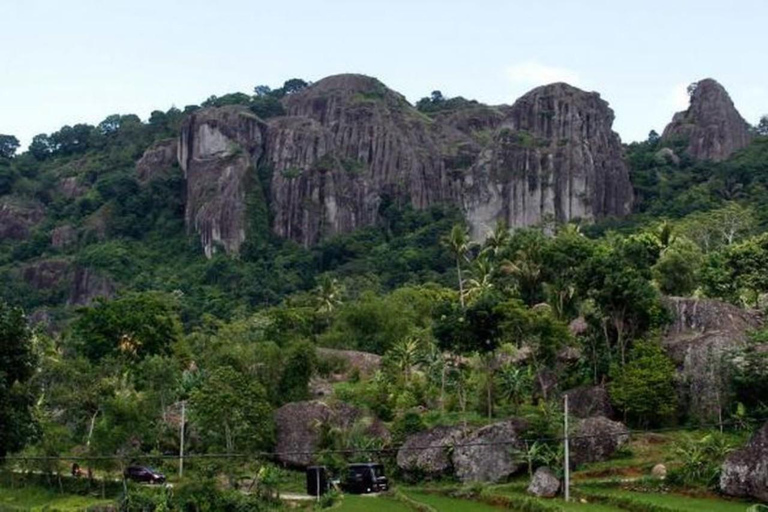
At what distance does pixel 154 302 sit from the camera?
68625 mm

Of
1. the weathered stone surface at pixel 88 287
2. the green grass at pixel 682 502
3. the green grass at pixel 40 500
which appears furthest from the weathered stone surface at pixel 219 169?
the green grass at pixel 682 502

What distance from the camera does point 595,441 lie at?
41.8 metres

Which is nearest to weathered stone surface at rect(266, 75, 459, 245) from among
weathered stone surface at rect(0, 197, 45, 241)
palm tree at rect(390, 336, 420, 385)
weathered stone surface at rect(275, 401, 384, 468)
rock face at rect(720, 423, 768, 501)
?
weathered stone surface at rect(0, 197, 45, 241)

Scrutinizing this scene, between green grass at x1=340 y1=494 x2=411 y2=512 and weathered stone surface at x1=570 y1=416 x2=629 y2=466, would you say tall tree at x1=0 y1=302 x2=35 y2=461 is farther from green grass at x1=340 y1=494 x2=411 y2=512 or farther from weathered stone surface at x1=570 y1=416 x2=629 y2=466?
weathered stone surface at x1=570 y1=416 x2=629 y2=466

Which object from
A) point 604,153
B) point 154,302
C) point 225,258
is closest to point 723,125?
point 604,153

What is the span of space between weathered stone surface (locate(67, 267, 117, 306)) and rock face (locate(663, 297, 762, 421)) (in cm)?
8811

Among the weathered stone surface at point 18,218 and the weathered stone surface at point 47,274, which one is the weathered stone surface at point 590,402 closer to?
the weathered stone surface at point 47,274

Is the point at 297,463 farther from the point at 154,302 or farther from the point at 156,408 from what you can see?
the point at 154,302

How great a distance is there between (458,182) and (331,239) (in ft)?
87.7

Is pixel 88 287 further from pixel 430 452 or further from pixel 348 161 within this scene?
pixel 430 452

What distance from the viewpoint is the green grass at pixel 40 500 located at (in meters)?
41.8

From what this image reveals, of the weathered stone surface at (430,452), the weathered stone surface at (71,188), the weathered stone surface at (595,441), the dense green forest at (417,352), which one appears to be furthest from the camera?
the weathered stone surface at (71,188)

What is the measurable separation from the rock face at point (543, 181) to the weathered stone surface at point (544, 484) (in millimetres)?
95409

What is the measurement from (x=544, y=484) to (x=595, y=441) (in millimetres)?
5237
